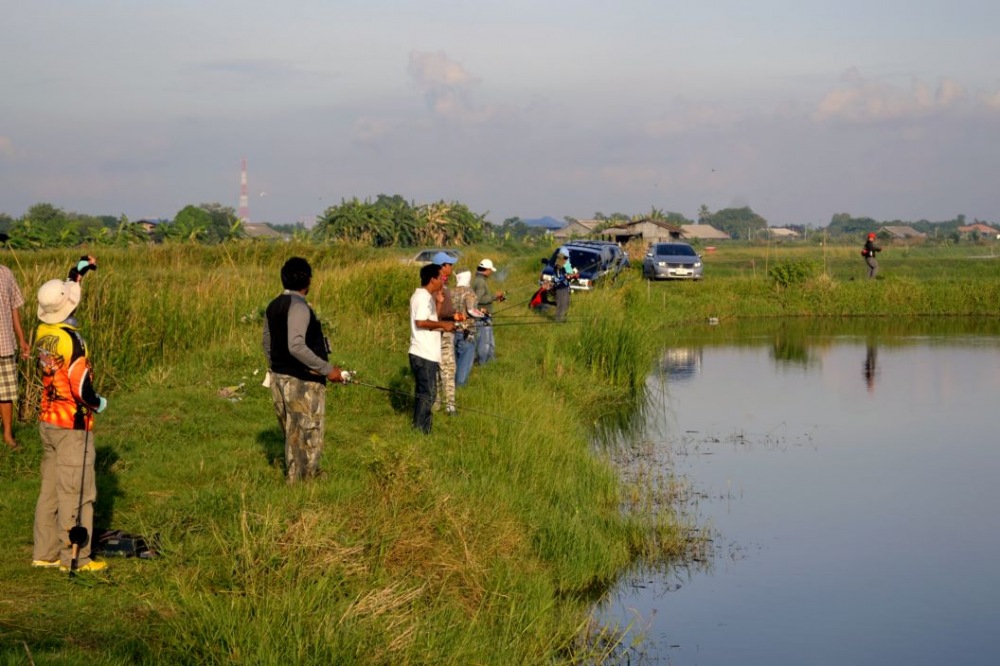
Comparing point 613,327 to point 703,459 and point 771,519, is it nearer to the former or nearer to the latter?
point 703,459

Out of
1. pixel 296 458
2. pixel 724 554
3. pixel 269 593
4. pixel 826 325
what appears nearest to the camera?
pixel 269 593

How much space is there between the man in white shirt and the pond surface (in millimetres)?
2692

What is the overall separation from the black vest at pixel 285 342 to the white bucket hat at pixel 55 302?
1506mm

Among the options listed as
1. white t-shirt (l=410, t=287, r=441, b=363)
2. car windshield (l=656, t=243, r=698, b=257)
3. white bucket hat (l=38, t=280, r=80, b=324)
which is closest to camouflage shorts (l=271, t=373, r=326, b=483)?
white bucket hat (l=38, t=280, r=80, b=324)

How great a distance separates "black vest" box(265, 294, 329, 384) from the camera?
8.62 m

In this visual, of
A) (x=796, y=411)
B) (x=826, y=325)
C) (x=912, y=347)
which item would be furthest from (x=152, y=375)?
(x=826, y=325)

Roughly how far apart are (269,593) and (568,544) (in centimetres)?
359

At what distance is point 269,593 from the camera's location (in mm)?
6707

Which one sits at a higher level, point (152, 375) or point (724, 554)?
point (152, 375)

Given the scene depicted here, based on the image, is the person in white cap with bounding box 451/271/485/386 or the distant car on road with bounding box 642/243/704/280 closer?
the person in white cap with bounding box 451/271/485/386

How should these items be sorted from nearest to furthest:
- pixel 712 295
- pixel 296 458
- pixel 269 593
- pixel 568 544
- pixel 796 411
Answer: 1. pixel 269 593
2. pixel 296 458
3. pixel 568 544
4. pixel 796 411
5. pixel 712 295

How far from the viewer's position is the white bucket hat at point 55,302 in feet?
24.2

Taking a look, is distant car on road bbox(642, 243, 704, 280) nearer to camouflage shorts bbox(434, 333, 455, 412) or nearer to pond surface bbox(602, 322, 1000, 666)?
pond surface bbox(602, 322, 1000, 666)

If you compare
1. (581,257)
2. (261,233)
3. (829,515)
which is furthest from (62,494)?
(261,233)
